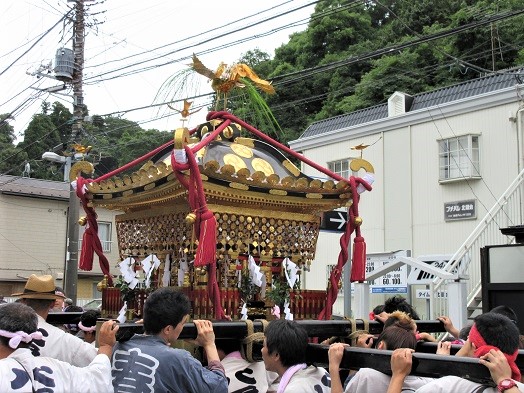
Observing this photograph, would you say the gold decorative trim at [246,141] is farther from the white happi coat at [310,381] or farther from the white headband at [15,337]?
the white headband at [15,337]

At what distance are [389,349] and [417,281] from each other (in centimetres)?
817

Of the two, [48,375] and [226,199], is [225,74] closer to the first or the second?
[226,199]

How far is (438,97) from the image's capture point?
17.1m

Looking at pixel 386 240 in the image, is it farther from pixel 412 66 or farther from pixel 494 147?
pixel 412 66

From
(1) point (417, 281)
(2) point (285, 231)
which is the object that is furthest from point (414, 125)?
(2) point (285, 231)

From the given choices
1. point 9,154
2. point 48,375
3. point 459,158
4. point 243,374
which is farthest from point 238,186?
point 9,154

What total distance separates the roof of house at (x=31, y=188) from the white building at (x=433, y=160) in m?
11.5

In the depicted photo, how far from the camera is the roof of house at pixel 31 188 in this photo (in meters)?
24.1

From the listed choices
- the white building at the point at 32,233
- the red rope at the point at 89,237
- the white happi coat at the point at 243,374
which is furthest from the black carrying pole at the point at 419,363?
the white building at the point at 32,233

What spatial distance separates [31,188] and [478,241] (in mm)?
17985

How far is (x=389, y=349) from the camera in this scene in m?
3.39

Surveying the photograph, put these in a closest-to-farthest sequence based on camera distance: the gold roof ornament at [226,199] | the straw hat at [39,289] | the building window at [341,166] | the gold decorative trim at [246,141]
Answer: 1. the straw hat at [39,289]
2. the gold roof ornament at [226,199]
3. the gold decorative trim at [246,141]
4. the building window at [341,166]

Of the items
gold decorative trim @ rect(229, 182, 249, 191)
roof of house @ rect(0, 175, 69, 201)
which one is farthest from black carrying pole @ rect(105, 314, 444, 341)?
roof of house @ rect(0, 175, 69, 201)

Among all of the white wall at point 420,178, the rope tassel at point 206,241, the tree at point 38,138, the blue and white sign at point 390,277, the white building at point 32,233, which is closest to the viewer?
the rope tassel at point 206,241
